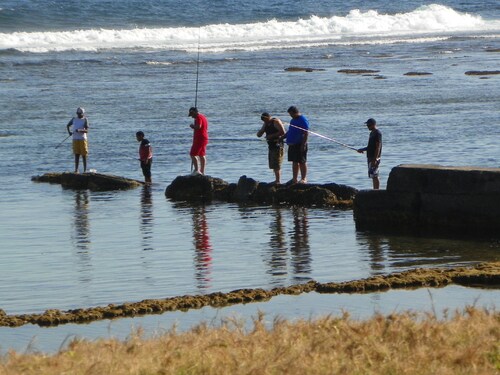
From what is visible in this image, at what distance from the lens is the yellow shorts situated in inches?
858

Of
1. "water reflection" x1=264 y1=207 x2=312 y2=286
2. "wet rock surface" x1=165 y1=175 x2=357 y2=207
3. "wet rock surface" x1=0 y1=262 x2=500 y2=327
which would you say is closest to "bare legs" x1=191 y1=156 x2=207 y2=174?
"wet rock surface" x1=165 y1=175 x2=357 y2=207

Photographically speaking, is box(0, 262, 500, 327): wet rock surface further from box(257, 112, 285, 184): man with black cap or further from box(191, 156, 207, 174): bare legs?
box(191, 156, 207, 174): bare legs

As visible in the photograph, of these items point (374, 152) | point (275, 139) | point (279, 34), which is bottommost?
point (374, 152)

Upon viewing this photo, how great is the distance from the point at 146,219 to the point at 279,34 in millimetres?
47193

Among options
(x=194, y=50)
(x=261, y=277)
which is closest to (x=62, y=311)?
(x=261, y=277)

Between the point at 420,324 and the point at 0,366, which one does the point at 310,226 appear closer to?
the point at 420,324

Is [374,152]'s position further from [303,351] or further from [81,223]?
[303,351]

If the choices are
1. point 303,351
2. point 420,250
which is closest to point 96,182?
point 420,250

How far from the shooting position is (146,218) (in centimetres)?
1719

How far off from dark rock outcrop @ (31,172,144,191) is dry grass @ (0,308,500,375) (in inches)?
434

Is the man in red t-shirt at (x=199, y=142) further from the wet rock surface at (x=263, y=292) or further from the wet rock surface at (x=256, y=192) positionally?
the wet rock surface at (x=263, y=292)

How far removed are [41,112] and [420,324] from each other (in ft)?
72.2

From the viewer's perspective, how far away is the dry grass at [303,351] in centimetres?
779

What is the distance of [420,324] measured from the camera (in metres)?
9.00
